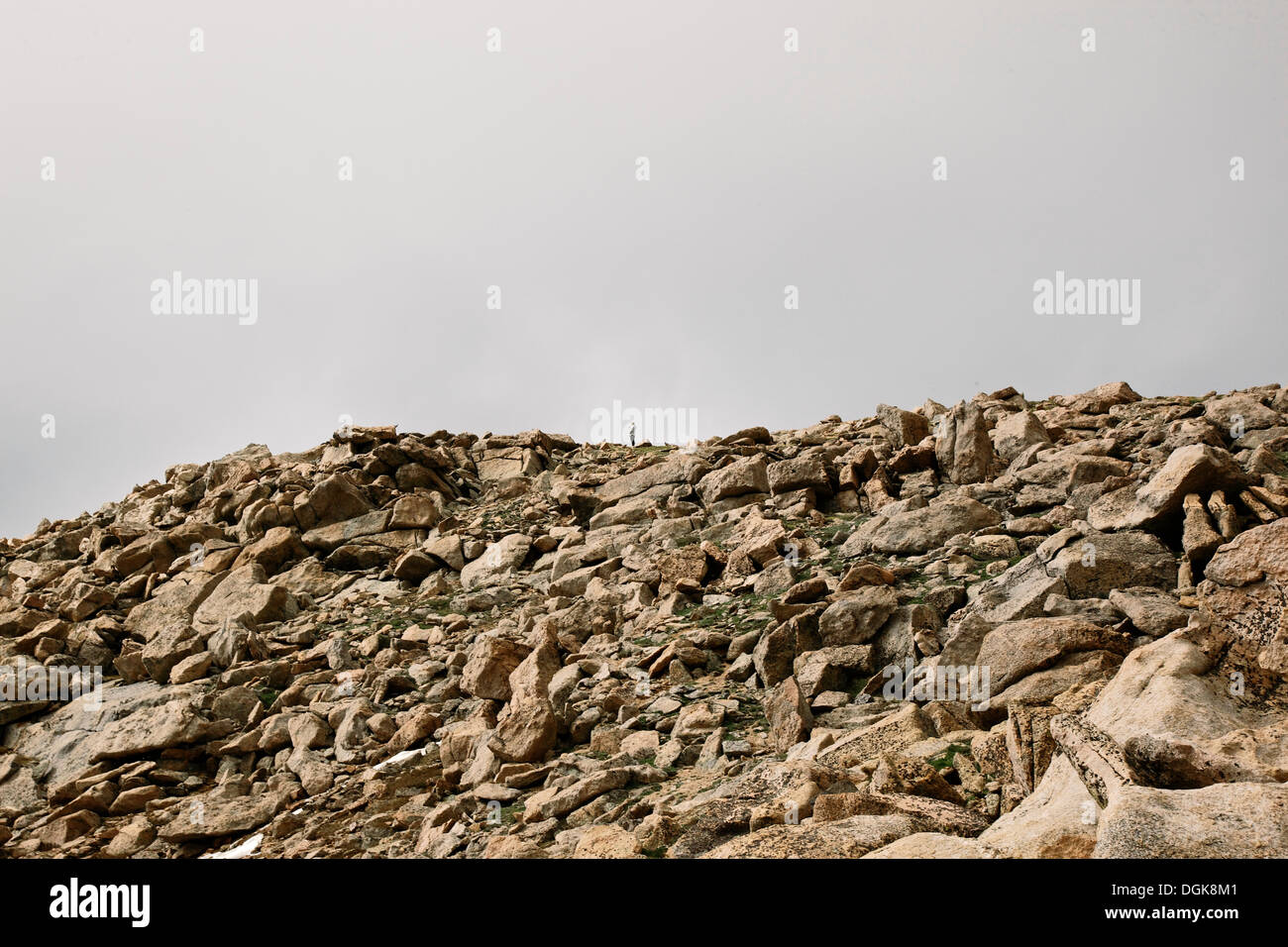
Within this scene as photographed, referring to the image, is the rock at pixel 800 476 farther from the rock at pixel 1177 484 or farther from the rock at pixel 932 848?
the rock at pixel 932 848

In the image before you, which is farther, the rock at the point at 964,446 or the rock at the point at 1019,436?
the rock at the point at 1019,436

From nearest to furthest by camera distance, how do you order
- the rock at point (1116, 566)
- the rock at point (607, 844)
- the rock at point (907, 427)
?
the rock at point (607, 844) → the rock at point (1116, 566) → the rock at point (907, 427)

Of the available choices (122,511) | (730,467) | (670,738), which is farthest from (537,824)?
(122,511)

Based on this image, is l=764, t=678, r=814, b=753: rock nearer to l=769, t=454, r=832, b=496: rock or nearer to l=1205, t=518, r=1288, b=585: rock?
l=1205, t=518, r=1288, b=585: rock

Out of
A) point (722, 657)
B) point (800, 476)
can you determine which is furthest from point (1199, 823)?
point (800, 476)

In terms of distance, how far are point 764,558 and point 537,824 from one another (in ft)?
29.8

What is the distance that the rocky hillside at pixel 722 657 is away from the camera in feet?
24.6

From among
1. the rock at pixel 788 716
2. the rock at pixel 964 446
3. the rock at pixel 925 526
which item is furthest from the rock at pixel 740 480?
the rock at pixel 788 716

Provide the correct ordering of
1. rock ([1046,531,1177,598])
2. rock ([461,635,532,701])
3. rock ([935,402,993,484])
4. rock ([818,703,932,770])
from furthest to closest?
rock ([935,402,993,484]) < rock ([461,635,532,701]) < rock ([1046,531,1177,598]) < rock ([818,703,932,770])

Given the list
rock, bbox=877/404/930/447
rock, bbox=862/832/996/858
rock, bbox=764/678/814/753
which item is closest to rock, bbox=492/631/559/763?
rock, bbox=764/678/814/753

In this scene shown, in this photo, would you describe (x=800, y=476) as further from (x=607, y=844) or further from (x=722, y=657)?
(x=607, y=844)

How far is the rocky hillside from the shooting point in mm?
7508
